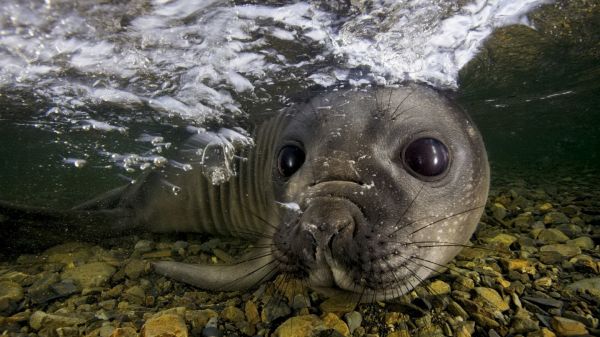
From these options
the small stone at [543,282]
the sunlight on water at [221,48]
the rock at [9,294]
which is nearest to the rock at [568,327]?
the small stone at [543,282]

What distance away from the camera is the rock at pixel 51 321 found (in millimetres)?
2519

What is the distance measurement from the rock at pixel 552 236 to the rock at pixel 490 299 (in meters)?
1.59

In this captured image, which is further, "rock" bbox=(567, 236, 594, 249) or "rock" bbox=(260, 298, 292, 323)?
"rock" bbox=(567, 236, 594, 249)

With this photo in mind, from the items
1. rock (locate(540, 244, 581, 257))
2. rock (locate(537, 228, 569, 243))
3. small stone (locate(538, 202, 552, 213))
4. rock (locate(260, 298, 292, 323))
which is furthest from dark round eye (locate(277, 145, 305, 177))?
small stone (locate(538, 202, 552, 213))

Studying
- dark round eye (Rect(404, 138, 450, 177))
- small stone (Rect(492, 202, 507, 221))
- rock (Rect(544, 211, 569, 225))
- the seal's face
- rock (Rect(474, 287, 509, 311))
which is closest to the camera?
the seal's face

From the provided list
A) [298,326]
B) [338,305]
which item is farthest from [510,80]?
[298,326]

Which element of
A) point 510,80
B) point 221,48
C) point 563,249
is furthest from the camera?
point 510,80

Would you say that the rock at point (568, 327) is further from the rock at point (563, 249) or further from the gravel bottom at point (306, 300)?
the rock at point (563, 249)

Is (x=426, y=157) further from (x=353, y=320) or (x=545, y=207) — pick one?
(x=545, y=207)

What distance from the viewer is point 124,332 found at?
2.37 m

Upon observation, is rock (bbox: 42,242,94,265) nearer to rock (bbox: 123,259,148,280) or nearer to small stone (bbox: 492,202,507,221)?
rock (bbox: 123,259,148,280)

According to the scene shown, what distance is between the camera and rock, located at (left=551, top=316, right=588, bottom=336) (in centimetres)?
219

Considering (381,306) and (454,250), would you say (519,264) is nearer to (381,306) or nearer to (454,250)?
(454,250)

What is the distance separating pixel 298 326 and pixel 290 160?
1.43 meters
